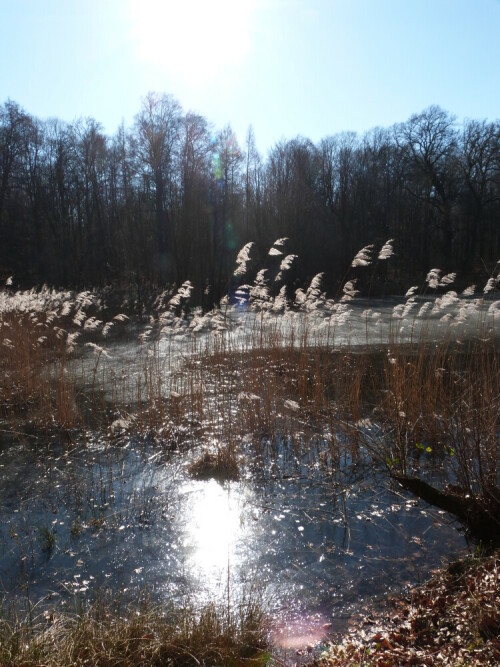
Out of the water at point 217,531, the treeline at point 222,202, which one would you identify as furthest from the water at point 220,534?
the treeline at point 222,202

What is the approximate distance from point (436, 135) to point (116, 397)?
30.5m

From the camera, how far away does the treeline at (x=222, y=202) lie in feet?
78.9

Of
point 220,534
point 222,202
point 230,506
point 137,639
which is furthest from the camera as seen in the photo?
point 222,202

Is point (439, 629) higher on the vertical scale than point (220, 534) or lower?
higher

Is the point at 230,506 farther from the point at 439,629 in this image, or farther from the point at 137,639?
the point at 439,629

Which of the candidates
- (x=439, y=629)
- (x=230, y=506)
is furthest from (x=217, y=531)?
(x=439, y=629)

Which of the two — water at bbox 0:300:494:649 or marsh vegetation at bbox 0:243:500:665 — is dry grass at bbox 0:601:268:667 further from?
water at bbox 0:300:494:649

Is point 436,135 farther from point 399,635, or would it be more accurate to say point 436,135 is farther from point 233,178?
point 399,635

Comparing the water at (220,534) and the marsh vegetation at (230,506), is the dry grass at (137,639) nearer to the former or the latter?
the marsh vegetation at (230,506)

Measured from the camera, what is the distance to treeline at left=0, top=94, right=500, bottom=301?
2406cm

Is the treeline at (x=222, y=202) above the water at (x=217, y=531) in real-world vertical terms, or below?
above

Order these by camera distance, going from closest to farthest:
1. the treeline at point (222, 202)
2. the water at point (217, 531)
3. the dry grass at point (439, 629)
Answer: the dry grass at point (439, 629) → the water at point (217, 531) → the treeline at point (222, 202)

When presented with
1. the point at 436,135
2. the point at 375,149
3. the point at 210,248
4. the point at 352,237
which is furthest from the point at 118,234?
the point at 436,135

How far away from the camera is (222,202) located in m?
24.1
